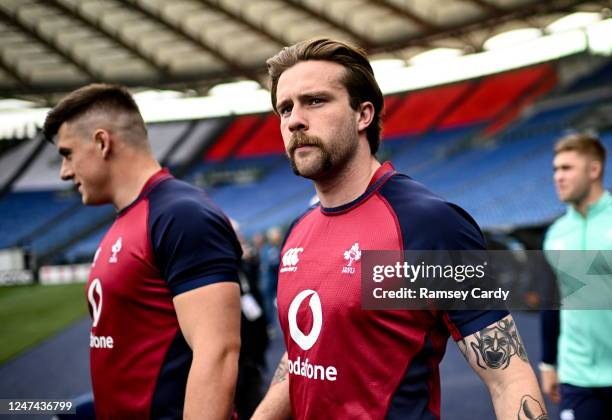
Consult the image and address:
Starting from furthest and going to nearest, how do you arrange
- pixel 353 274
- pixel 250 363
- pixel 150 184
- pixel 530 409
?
pixel 250 363 → pixel 150 184 → pixel 353 274 → pixel 530 409

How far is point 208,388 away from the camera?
5.65 feet

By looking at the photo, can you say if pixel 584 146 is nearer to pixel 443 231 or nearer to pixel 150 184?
pixel 443 231

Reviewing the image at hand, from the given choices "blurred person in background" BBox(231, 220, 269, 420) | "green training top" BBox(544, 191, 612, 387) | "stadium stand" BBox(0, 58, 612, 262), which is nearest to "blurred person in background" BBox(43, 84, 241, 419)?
"blurred person in background" BBox(231, 220, 269, 420)

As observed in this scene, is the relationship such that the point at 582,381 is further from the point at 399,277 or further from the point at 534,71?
the point at 534,71

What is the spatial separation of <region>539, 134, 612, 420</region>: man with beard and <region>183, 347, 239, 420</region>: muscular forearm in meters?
1.79

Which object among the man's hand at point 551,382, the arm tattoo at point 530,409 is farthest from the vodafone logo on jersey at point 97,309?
the man's hand at point 551,382

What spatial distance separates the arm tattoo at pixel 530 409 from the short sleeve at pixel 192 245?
909mm

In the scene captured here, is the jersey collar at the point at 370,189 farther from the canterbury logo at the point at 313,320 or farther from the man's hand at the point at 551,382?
the man's hand at the point at 551,382

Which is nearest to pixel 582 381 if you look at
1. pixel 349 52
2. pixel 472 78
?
pixel 349 52

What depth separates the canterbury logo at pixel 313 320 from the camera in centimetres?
156

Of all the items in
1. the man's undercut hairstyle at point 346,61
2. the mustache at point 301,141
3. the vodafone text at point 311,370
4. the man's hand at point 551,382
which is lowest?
the man's hand at point 551,382

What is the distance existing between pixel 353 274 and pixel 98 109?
1216 mm

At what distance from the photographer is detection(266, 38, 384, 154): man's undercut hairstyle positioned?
65.7 inches

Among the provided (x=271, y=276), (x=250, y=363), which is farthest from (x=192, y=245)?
(x=271, y=276)
